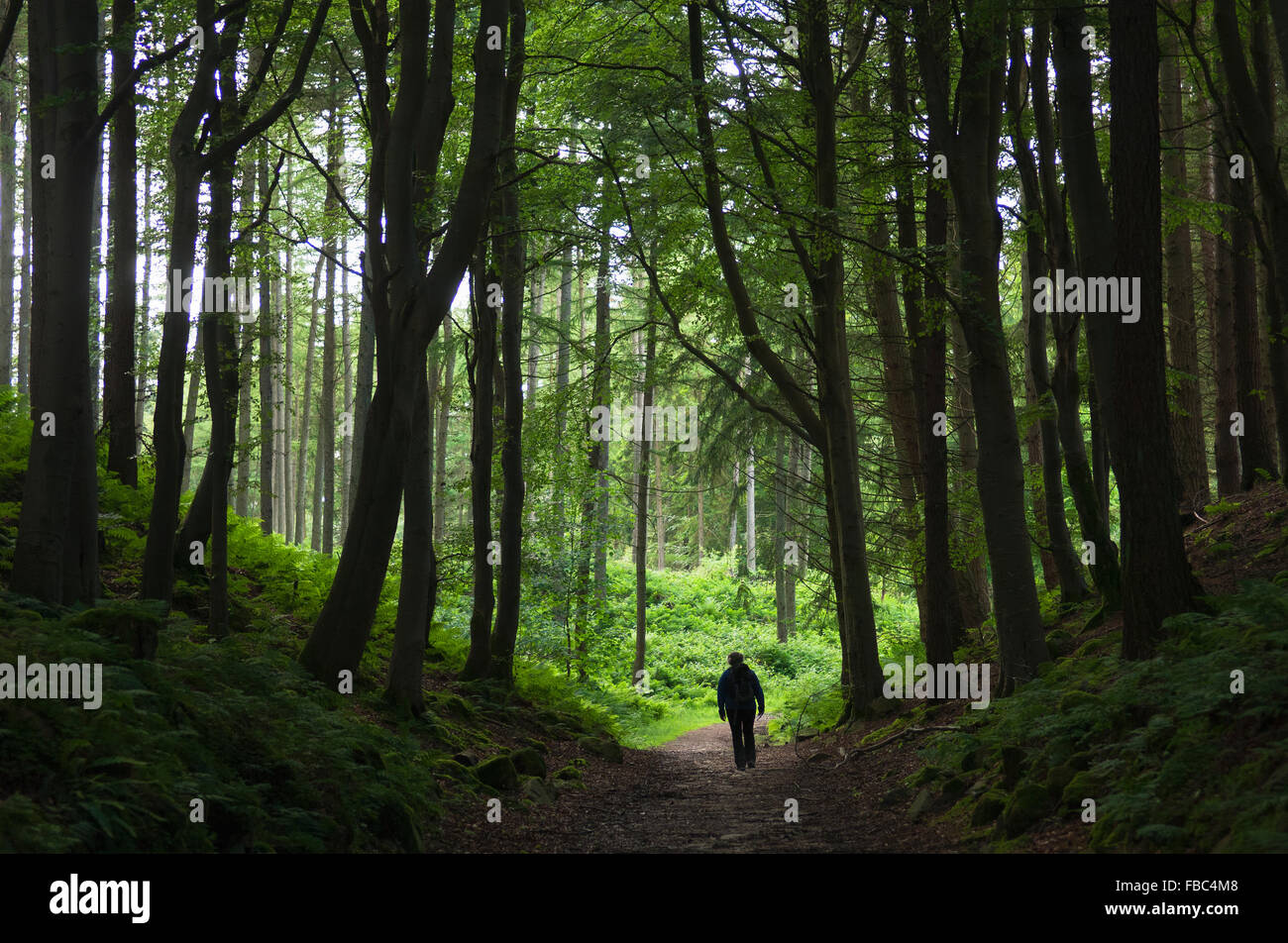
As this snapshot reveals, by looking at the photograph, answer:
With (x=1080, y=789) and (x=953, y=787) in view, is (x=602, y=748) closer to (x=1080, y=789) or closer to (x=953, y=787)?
(x=953, y=787)

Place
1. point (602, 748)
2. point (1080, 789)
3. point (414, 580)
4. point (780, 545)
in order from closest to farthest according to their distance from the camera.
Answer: point (1080, 789) < point (414, 580) < point (602, 748) < point (780, 545)

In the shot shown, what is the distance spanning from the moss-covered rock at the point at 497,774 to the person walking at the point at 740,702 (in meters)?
4.34

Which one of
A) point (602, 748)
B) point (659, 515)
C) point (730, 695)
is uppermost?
point (659, 515)

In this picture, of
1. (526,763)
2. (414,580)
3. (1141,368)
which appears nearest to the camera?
(1141,368)

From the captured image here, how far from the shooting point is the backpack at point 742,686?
13.3 meters

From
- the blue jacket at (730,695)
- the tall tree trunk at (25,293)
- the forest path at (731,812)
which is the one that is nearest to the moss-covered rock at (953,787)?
the forest path at (731,812)

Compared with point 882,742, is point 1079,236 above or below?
above

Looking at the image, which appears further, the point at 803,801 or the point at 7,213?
the point at 7,213

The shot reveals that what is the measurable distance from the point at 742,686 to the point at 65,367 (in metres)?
9.10

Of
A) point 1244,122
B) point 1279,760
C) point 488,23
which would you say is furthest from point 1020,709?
point 488,23

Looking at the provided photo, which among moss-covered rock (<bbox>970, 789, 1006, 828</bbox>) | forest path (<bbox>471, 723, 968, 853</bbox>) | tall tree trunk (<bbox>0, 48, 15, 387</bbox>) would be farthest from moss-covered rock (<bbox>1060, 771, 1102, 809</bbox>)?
tall tree trunk (<bbox>0, 48, 15, 387</bbox>)

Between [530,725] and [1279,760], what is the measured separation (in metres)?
10.4

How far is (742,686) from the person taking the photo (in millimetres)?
13383

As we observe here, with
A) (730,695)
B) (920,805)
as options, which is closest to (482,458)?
(730,695)
